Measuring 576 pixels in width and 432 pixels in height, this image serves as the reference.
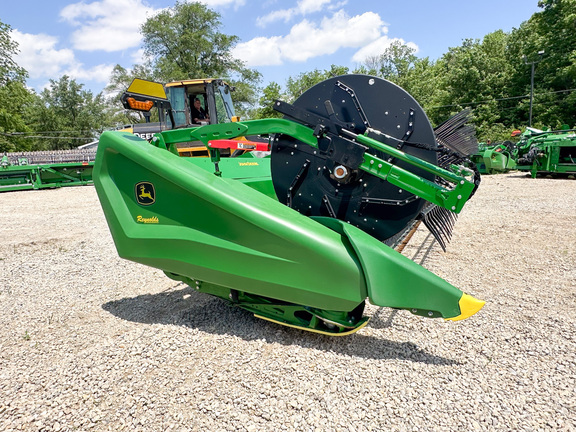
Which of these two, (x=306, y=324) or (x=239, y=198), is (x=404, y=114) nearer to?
(x=239, y=198)

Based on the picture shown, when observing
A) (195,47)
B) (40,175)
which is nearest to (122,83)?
(195,47)

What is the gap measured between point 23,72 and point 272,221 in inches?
1514

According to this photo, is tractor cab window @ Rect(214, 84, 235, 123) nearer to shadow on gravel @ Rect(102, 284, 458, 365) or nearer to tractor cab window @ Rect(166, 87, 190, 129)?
tractor cab window @ Rect(166, 87, 190, 129)

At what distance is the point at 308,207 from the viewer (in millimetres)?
3145

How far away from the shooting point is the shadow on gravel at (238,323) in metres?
2.42

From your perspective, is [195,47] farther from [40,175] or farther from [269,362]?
[269,362]

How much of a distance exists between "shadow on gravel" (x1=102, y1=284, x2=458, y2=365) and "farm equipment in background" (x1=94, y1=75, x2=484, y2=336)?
0.13 metres

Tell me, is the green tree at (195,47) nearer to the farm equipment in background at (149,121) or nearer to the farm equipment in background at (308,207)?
the farm equipment in background at (149,121)

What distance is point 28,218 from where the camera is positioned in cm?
807

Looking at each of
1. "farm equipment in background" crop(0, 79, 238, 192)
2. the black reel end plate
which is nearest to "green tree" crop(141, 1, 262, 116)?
"farm equipment in background" crop(0, 79, 238, 192)

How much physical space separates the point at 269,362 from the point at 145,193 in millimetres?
1439

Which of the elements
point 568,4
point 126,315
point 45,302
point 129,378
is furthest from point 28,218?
point 568,4

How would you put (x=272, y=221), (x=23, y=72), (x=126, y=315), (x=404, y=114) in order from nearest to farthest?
(x=272, y=221) → (x=404, y=114) → (x=126, y=315) → (x=23, y=72)

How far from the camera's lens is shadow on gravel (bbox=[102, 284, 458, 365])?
2422mm
